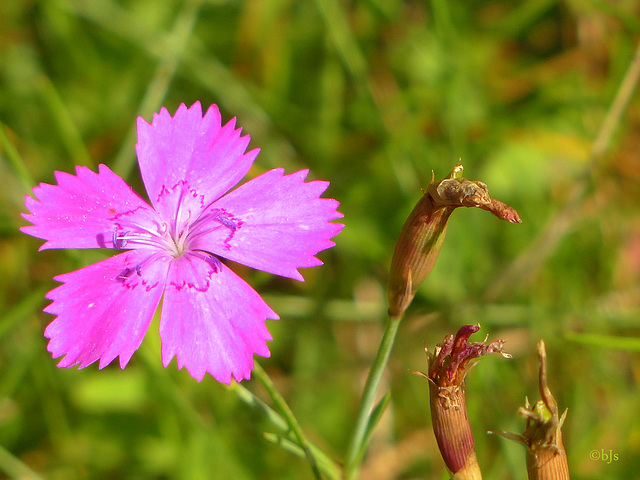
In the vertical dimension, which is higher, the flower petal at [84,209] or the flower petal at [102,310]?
the flower petal at [84,209]

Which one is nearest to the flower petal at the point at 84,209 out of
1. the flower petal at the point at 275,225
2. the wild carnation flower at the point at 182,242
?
the wild carnation flower at the point at 182,242

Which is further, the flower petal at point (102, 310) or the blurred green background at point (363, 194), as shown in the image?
the blurred green background at point (363, 194)

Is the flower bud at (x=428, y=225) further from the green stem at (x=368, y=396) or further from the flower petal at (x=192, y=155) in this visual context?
the flower petal at (x=192, y=155)

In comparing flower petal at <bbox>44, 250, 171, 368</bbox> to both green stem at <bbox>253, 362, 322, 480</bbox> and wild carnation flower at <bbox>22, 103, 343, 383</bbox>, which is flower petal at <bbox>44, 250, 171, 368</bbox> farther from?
green stem at <bbox>253, 362, 322, 480</bbox>

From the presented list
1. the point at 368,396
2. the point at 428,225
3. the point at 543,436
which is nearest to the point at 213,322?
the point at 368,396

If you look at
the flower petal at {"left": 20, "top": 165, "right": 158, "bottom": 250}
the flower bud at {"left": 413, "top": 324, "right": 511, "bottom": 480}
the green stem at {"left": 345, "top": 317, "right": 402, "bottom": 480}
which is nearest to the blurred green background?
the flower petal at {"left": 20, "top": 165, "right": 158, "bottom": 250}

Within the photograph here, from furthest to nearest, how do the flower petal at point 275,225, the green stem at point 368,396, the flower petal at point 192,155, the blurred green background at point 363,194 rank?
1. the blurred green background at point 363,194
2. the flower petal at point 192,155
3. the flower petal at point 275,225
4. the green stem at point 368,396

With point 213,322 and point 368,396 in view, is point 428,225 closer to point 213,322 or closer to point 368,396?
point 368,396
